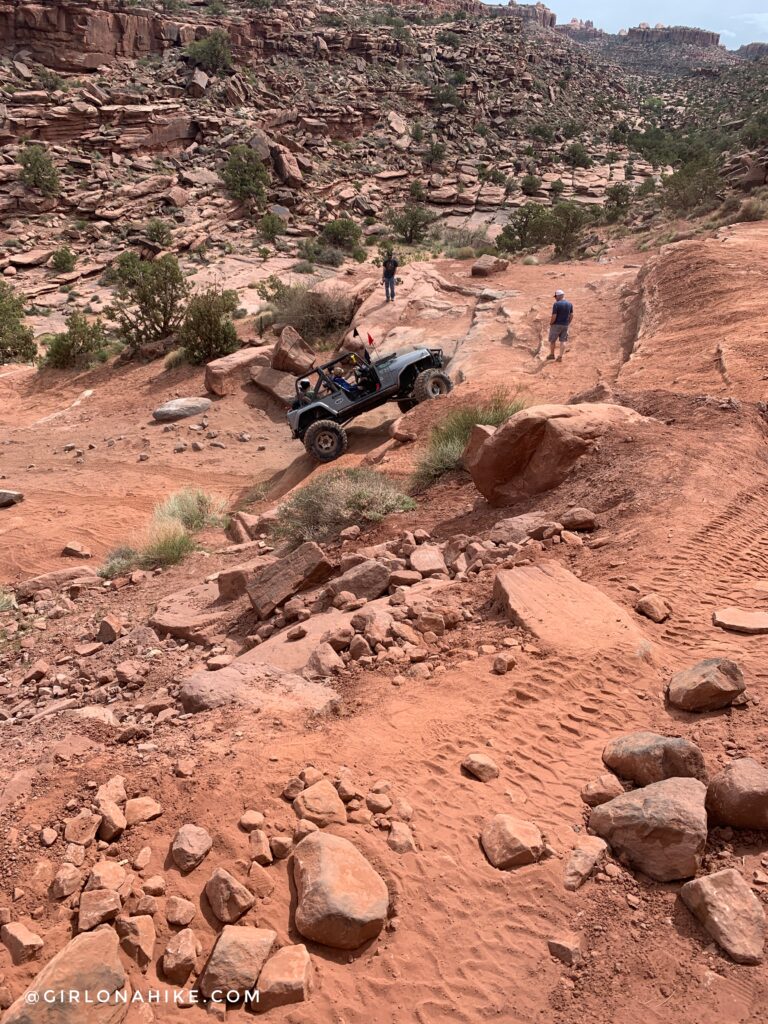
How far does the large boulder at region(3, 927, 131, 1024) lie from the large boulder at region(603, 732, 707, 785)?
2421mm

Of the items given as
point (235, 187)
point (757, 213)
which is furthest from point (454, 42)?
point (757, 213)

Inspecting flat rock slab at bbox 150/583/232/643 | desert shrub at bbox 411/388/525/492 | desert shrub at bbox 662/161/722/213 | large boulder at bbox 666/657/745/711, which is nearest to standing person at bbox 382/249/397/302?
desert shrub at bbox 411/388/525/492

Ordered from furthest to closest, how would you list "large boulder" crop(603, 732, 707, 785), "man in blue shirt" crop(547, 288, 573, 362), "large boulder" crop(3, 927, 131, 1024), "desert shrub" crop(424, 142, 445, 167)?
1. "desert shrub" crop(424, 142, 445, 167)
2. "man in blue shirt" crop(547, 288, 573, 362)
3. "large boulder" crop(603, 732, 707, 785)
4. "large boulder" crop(3, 927, 131, 1024)

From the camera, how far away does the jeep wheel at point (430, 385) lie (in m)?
11.5

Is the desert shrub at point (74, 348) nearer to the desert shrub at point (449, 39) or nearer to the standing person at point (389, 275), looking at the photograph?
the standing person at point (389, 275)

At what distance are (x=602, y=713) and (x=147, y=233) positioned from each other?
3250 cm

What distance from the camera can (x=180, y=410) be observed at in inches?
591

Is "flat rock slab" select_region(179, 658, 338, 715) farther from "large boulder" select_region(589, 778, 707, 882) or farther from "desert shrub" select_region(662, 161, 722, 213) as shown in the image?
"desert shrub" select_region(662, 161, 722, 213)

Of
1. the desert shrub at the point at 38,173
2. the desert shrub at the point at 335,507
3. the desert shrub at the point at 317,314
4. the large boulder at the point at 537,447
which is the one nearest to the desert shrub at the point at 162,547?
the desert shrub at the point at 335,507

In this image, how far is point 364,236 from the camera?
114ft

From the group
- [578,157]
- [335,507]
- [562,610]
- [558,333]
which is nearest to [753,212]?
[558,333]

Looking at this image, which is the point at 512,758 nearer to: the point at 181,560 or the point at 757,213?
the point at 181,560

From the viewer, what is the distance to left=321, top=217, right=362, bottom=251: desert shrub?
3108cm

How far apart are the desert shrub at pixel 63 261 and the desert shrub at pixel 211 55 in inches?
1098
